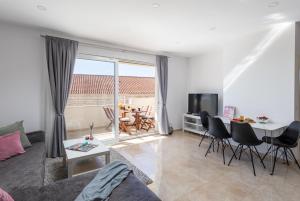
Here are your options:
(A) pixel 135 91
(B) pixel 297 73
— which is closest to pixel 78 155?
(A) pixel 135 91

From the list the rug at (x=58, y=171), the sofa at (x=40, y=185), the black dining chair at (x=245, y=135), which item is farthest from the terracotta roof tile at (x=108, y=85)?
the black dining chair at (x=245, y=135)

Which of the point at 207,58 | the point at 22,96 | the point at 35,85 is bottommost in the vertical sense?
the point at 22,96

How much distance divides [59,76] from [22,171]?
6.63ft

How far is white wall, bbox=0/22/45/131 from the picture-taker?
3.01 metres

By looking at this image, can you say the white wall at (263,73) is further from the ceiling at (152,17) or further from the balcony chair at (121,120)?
the balcony chair at (121,120)

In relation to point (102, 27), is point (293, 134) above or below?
below

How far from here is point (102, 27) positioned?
3125 millimetres

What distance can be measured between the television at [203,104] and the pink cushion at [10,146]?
418 centimetres

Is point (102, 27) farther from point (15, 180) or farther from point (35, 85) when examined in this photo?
point (15, 180)

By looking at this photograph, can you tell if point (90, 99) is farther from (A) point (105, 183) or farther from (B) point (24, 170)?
(A) point (105, 183)

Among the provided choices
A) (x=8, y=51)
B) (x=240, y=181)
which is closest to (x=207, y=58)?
(x=240, y=181)

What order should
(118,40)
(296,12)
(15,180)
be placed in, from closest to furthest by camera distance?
(15,180) < (296,12) < (118,40)

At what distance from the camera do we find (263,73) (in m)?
3.36

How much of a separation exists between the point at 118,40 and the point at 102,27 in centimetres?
72
